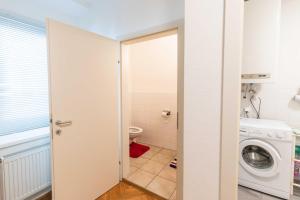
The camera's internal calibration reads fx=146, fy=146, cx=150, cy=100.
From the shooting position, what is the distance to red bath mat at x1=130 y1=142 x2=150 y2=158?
8.98ft

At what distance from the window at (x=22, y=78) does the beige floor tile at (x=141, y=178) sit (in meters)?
1.35

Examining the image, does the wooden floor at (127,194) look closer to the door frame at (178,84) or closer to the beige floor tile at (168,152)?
the door frame at (178,84)

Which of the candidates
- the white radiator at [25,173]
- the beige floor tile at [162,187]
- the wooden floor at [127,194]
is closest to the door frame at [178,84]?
the wooden floor at [127,194]

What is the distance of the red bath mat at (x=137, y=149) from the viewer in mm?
2736

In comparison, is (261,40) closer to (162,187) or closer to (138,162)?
(162,187)

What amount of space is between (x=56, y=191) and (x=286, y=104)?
2796 mm

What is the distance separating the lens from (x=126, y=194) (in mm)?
1749

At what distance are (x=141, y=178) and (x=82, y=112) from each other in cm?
122

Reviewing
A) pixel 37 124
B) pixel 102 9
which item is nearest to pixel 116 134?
pixel 37 124

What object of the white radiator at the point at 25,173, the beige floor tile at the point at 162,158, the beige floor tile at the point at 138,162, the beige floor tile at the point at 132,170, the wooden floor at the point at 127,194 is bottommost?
the wooden floor at the point at 127,194

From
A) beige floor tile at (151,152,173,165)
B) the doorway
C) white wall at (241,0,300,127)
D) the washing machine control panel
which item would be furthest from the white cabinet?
beige floor tile at (151,152,173,165)

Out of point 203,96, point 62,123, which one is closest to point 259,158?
point 203,96

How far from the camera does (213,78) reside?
0.79 meters

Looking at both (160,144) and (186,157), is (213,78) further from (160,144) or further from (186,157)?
(160,144)
